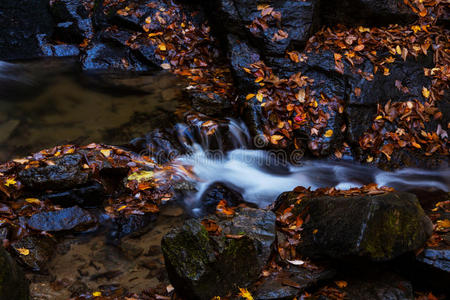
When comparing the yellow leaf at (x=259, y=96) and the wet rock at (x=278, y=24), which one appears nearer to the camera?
the yellow leaf at (x=259, y=96)

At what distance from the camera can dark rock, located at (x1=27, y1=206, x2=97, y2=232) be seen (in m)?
3.87

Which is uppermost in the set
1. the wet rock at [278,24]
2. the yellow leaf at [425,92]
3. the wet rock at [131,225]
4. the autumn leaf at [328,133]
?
the wet rock at [278,24]

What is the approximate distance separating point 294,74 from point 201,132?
2098mm

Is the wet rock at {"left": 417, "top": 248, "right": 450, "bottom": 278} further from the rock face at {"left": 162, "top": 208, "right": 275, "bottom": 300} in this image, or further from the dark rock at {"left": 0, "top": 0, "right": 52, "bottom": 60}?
the dark rock at {"left": 0, "top": 0, "right": 52, "bottom": 60}

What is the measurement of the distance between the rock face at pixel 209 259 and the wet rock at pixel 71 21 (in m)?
8.48

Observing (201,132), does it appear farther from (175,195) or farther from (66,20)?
(66,20)

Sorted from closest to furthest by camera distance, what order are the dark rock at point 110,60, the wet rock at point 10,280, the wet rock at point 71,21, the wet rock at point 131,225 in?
the wet rock at point 10,280 < the wet rock at point 131,225 < the dark rock at point 110,60 < the wet rock at point 71,21

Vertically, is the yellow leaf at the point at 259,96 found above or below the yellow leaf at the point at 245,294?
above

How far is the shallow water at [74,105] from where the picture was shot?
221 inches

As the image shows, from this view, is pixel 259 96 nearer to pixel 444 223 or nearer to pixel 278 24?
pixel 278 24

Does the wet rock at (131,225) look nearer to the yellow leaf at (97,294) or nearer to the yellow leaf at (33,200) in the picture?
the yellow leaf at (97,294)

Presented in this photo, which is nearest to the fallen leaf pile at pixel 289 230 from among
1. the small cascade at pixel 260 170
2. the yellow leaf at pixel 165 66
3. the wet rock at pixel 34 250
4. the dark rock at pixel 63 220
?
the small cascade at pixel 260 170

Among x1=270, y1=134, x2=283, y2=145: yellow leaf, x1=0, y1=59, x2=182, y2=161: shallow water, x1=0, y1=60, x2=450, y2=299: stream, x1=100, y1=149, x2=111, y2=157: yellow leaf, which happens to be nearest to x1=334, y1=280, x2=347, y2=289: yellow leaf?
x1=0, y1=60, x2=450, y2=299: stream

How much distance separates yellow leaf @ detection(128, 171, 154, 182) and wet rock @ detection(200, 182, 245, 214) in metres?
0.86
